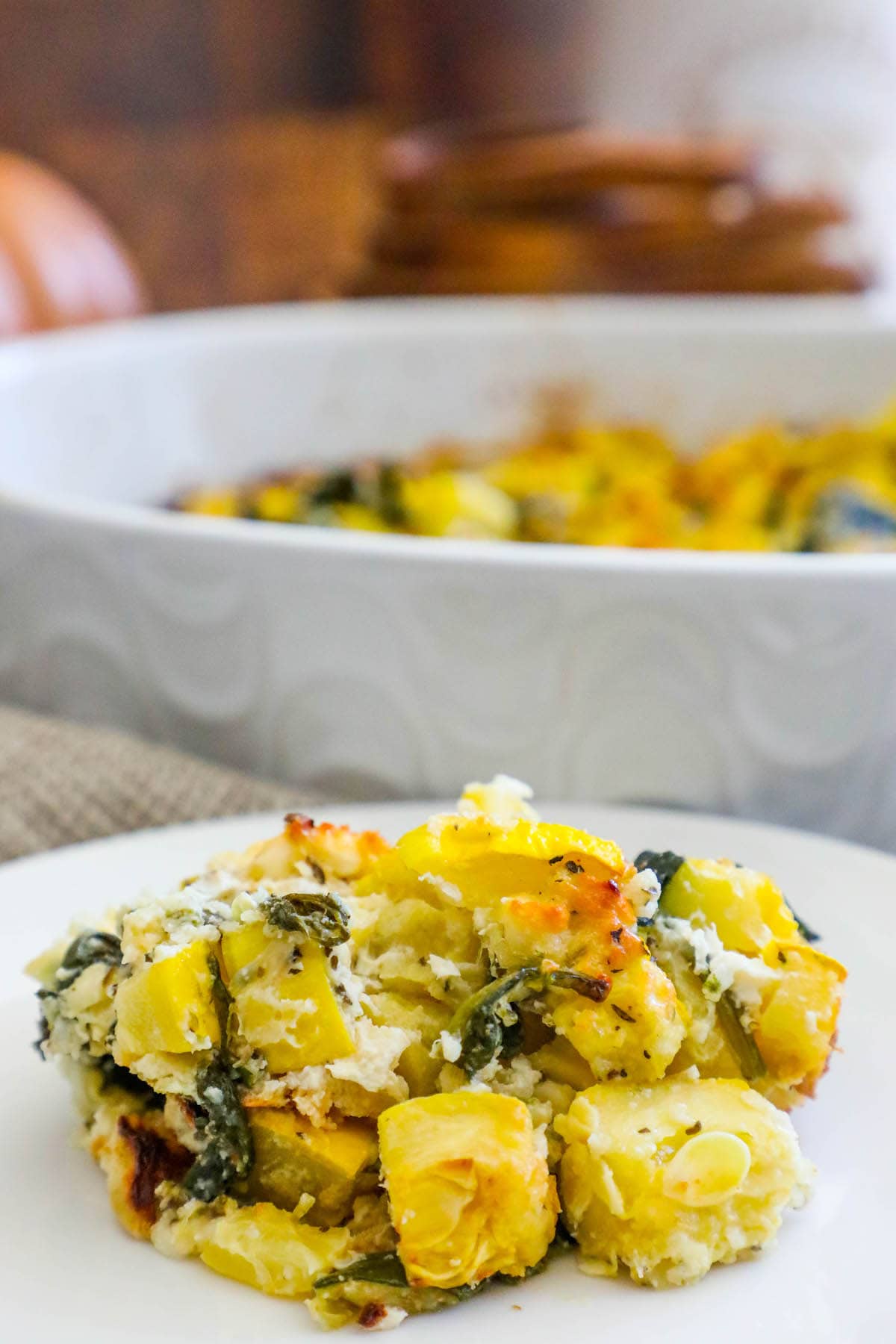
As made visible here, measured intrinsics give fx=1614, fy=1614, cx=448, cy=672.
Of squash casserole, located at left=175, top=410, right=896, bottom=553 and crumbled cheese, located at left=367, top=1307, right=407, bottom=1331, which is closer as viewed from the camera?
crumbled cheese, located at left=367, top=1307, right=407, bottom=1331

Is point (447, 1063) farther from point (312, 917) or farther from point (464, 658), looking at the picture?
point (464, 658)

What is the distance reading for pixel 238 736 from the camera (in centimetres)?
122

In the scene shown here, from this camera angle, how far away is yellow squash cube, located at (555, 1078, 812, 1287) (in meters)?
0.62

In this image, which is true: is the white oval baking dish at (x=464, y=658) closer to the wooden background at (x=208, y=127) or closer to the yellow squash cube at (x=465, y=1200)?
the yellow squash cube at (x=465, y=1200)

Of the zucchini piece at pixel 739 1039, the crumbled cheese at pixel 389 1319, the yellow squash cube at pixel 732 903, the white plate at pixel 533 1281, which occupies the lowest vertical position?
the white plate at pixel 533 1281

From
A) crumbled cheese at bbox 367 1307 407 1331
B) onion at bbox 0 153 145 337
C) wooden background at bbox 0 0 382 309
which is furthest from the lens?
wooden background at bbox 0 0 382 309

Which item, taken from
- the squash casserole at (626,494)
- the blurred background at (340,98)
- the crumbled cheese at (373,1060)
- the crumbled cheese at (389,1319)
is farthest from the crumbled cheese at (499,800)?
the blurred background at (340,98)

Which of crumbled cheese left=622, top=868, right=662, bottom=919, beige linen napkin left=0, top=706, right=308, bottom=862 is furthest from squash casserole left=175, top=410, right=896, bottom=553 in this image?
crumbled cheese left=622, top=868, right=662, bottom=919

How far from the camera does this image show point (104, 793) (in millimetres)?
1098

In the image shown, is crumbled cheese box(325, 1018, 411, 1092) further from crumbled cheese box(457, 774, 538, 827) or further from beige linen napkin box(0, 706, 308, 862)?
beige linen napkin box(0, 706, 308, 862)

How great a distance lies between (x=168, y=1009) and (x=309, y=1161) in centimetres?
8

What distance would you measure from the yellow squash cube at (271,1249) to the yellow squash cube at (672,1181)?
98 mm

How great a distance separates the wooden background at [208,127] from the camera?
11.1ft

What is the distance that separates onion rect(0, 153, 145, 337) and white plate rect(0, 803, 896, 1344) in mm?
1730
